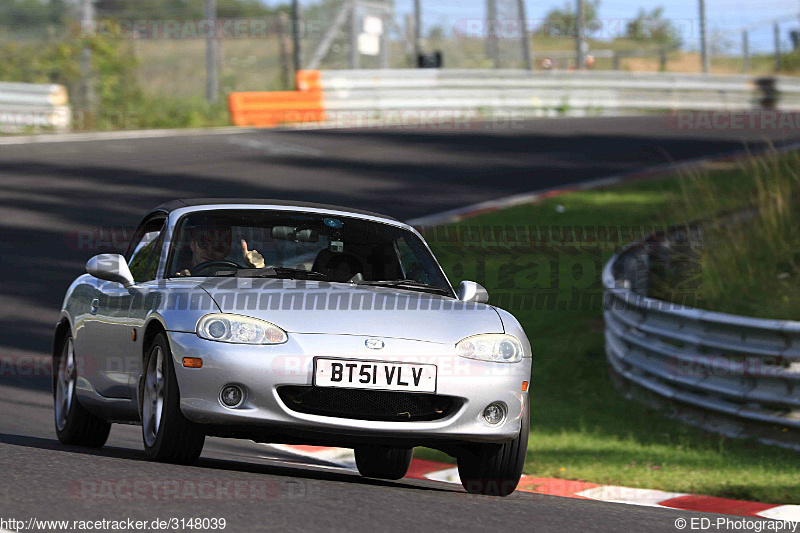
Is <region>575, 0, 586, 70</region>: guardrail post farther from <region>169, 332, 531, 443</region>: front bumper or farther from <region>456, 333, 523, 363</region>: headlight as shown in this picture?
<region>169, 332, 531, 443</region>: front bumper

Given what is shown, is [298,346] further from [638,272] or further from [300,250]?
[638,272]

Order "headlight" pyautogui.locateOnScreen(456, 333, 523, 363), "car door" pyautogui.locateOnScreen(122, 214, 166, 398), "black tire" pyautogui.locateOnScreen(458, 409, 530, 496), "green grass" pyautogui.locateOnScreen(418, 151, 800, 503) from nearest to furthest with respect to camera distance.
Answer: "headlight" pyautogui.locateOnScreen(456, 333, 523, 363) < "black tire" pyautogui.locateOnScreen(458, 409, 530, 496) < "car door" pyautogui.locateOnScreen(122, 214, 166, 398) < "green grass" pyautogui.locateOnScreen(418, 151, 800, 503)

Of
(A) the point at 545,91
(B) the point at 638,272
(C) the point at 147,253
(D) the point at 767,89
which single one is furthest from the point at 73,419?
(D) the point at 767,89

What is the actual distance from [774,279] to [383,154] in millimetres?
12339

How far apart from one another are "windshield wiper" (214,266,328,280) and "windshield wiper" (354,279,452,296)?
0.27 m

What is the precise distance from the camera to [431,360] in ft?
20.3

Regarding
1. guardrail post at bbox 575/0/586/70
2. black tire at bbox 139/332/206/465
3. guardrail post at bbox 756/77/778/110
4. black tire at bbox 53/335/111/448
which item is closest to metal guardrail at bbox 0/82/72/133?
guardrail post at bbox 575/0/586/70

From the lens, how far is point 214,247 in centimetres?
720

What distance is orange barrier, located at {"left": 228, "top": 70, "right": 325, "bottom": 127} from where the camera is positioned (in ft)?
90.2

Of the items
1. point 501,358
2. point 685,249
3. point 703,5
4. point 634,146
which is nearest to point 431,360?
point 501,358

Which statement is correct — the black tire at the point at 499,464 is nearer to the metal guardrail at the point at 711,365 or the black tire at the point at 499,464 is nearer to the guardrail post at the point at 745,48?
the metal guardrail at the point at 711,365

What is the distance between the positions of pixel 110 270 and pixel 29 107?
20.3 m

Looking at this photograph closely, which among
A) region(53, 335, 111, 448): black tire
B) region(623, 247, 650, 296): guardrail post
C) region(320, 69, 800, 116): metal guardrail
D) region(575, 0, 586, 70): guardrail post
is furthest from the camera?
region(575, 0, 586, 70): guardrail post

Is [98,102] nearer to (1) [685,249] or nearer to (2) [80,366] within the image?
(1) [685,249]
